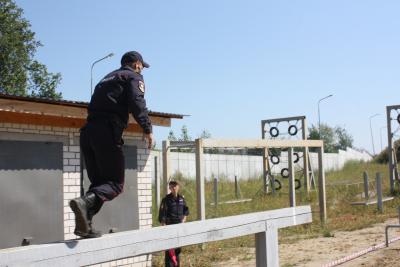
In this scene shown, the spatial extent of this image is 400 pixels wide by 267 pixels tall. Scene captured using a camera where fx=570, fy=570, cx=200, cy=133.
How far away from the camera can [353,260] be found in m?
9.91

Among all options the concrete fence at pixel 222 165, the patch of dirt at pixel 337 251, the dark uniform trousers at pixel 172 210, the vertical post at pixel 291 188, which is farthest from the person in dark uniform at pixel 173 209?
the concrete fence at pixel 222 165

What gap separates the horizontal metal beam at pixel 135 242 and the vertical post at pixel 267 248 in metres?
0.08

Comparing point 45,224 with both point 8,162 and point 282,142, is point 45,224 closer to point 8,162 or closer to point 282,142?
point 8,162

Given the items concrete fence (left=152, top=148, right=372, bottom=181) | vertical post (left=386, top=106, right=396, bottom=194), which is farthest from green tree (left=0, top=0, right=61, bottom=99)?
vertical post (left=386, top=106, right=396, bottom=194)

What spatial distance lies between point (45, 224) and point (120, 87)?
188 inches

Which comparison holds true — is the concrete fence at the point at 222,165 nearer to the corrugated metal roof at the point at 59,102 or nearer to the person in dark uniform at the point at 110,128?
the corrugated metal roof at the point at 59,102

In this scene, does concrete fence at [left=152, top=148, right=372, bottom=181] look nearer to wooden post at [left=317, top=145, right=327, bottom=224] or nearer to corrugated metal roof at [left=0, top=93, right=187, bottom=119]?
wooden post at [left=317, top=145, right=327, bottom=224]

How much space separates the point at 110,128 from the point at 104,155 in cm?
20

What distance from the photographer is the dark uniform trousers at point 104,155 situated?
13.5ft

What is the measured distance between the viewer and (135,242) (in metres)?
3.79

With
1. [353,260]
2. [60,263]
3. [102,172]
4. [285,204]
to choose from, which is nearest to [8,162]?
[102,172]

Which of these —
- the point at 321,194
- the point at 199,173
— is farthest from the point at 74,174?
the point at 321,194

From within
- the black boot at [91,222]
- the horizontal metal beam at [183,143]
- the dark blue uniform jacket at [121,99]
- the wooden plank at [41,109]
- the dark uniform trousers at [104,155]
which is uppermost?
the wooden plank at [41,109]

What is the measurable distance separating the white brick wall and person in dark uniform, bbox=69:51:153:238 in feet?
13.7
